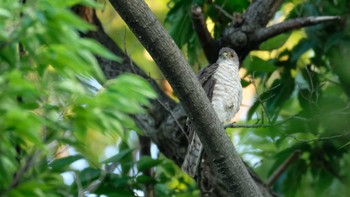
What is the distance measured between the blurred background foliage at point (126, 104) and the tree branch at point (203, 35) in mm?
207

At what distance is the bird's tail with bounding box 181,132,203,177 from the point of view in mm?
5391

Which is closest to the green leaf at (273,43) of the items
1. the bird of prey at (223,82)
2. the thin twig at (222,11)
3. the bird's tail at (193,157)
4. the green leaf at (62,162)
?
the thin twig at (222,11)

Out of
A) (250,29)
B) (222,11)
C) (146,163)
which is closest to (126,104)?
(146,163)

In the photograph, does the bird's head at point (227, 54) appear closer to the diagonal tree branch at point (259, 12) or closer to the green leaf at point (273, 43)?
the diagonal tree branch at point (259, 12)

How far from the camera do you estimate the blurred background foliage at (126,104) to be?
9.86ft

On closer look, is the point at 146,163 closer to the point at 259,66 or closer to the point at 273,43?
the point at 259,66

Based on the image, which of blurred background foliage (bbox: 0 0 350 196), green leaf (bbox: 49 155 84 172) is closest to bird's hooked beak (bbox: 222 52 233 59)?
blurred background foliage (bbox: 0 0 350 196)

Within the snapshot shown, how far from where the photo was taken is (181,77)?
408 centimetres

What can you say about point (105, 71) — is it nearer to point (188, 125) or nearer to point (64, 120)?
point (188, 125)

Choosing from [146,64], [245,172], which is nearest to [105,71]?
[146,64]

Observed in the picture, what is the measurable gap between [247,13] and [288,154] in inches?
51.0

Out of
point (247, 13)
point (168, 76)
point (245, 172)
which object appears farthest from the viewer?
point (247, 13)

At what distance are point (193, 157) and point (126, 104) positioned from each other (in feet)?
7.73

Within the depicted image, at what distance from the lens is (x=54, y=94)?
3254 millimetres
